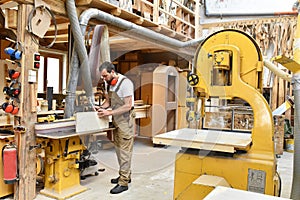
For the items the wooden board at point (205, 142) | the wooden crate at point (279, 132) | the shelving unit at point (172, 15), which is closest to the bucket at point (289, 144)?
the wooden crate at point (279, 132)

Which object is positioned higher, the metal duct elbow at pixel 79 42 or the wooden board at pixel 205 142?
the metal duct elbow at pixel 79 42

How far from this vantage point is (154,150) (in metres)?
5.38

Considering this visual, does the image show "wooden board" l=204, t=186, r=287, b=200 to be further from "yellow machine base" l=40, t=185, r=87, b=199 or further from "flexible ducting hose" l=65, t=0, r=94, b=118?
"flexible ducting hose" l=65, t=0, r=94, b=118

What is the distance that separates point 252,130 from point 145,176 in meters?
1.92

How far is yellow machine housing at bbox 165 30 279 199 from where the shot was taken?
224cm

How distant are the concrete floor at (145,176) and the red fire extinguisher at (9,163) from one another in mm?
403

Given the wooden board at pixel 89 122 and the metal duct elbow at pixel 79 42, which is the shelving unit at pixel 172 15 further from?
the wooden board at pixel 89 122

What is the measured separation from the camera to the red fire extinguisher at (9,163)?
9.12ft

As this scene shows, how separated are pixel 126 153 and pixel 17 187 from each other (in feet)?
3.95

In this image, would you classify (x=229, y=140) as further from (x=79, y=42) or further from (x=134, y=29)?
(x=134, y=29)

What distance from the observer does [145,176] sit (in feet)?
12.6

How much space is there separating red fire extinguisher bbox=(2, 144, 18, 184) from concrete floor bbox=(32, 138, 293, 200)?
1.32ft

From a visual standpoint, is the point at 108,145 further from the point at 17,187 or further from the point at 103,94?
the point at 17,187

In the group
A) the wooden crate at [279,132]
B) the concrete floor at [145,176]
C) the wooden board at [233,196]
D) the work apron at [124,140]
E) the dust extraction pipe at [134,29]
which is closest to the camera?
the wooden board at [233,196]
